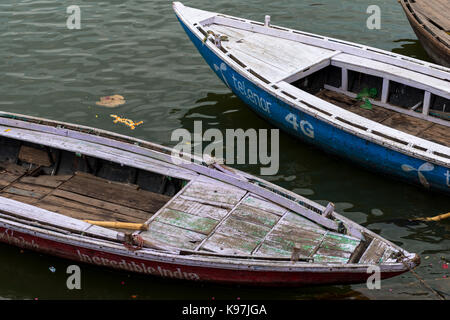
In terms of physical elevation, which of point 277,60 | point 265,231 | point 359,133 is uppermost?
point 277,60

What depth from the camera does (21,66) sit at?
56.6ft

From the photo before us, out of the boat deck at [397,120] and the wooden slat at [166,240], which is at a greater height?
the boat deck at [397,120]

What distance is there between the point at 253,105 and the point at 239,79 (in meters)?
0.72

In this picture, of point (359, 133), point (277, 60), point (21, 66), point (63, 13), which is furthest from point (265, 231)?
point (63, 13)

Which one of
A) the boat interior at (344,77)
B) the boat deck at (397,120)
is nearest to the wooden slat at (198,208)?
the boat interior at (344,77)

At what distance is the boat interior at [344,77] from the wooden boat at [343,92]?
0.02m

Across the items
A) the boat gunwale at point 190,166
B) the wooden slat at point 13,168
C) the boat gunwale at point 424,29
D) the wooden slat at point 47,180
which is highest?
the boat gunwale at point 424,29

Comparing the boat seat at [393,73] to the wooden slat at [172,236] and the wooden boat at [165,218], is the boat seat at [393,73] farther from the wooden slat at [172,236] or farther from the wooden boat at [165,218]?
the wooden slat at [172,236]

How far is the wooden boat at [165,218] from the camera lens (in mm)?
9000

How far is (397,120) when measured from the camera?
13.3 metres

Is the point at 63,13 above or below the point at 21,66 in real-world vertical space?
above

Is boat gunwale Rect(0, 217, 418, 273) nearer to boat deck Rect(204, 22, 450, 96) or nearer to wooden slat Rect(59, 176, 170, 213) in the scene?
wooden slat Rect(59, 176, 170, 213)

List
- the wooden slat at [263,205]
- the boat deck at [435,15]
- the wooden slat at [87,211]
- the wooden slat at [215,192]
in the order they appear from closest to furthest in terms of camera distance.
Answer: the wooden slat at [263,205]
the wooden slat at [215,192]
the wooden slat at [87,211]
the boat deck at [435,15]
